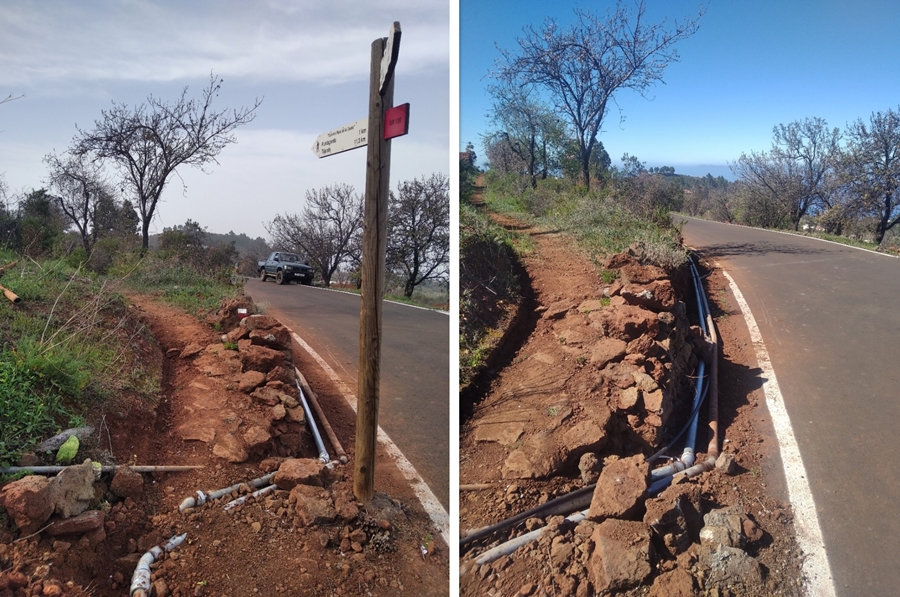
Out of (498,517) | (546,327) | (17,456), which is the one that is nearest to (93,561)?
(17,456)

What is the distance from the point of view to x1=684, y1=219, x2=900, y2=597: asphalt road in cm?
148

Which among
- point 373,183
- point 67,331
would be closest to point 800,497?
point 373,183

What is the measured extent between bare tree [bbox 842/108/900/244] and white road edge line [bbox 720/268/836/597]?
0.54 meters

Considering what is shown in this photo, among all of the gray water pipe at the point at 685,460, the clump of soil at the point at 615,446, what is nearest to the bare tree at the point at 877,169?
the clump of soil at the point at 615,446

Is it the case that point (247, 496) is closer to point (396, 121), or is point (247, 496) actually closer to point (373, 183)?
point (373, 183)

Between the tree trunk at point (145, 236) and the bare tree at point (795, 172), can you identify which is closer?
the bare tree at point (795, 172)

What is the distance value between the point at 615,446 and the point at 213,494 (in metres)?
1.58

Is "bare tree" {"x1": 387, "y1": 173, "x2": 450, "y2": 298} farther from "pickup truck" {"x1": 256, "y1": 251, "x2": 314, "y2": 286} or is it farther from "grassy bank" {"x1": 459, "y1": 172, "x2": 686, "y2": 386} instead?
A: "pickup truck" {"x1": 256, "y1": 251, "x2": 314, "y2": 286}

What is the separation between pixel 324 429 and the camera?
3.31 meters

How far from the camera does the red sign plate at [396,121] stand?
7.28ft

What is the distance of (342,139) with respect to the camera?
2.41 meters

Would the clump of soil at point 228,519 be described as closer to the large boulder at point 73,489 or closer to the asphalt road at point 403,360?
the large boulder at point 73,489

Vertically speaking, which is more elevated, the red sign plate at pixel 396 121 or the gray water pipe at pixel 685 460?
the red sign plate at pixel 396 121

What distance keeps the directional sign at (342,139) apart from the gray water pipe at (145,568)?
61.7 inches
